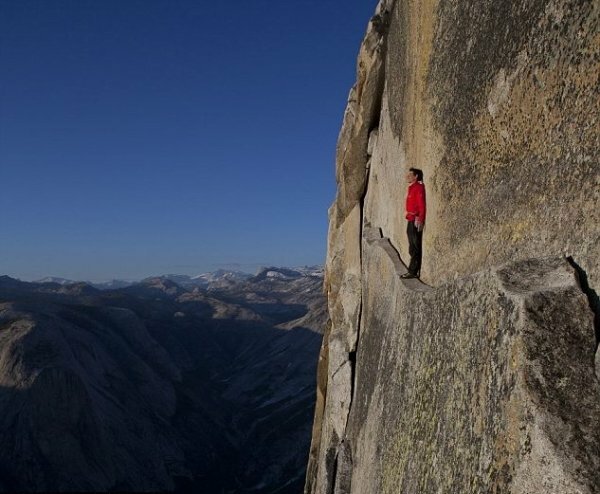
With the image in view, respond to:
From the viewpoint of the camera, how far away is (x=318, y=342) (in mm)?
98438

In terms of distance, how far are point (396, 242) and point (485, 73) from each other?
18.8ft

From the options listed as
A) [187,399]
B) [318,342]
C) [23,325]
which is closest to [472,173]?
[23,325]

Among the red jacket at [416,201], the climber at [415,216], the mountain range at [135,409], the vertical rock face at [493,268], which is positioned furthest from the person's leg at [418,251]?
the mountain range at [135,409]

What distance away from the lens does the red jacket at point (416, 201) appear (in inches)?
372

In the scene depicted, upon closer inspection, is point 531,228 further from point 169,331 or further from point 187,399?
point 169,331

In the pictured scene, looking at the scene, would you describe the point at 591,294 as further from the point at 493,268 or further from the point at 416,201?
the point at 416,201

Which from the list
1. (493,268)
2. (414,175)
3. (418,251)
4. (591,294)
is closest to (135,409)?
(418,251)

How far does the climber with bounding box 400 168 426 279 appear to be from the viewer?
9.46 meters

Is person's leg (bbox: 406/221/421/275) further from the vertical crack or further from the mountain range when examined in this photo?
the mountain range

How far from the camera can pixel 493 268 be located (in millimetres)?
5484

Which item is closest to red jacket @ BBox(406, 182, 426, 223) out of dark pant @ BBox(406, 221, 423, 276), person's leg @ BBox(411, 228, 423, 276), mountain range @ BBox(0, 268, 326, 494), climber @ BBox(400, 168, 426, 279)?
climber @ BBox(400, 168, 426, 279)

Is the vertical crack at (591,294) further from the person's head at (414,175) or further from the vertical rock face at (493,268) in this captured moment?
the person's head at (414,175)

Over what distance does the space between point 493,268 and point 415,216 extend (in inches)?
168

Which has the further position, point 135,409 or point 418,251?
point 135,409
